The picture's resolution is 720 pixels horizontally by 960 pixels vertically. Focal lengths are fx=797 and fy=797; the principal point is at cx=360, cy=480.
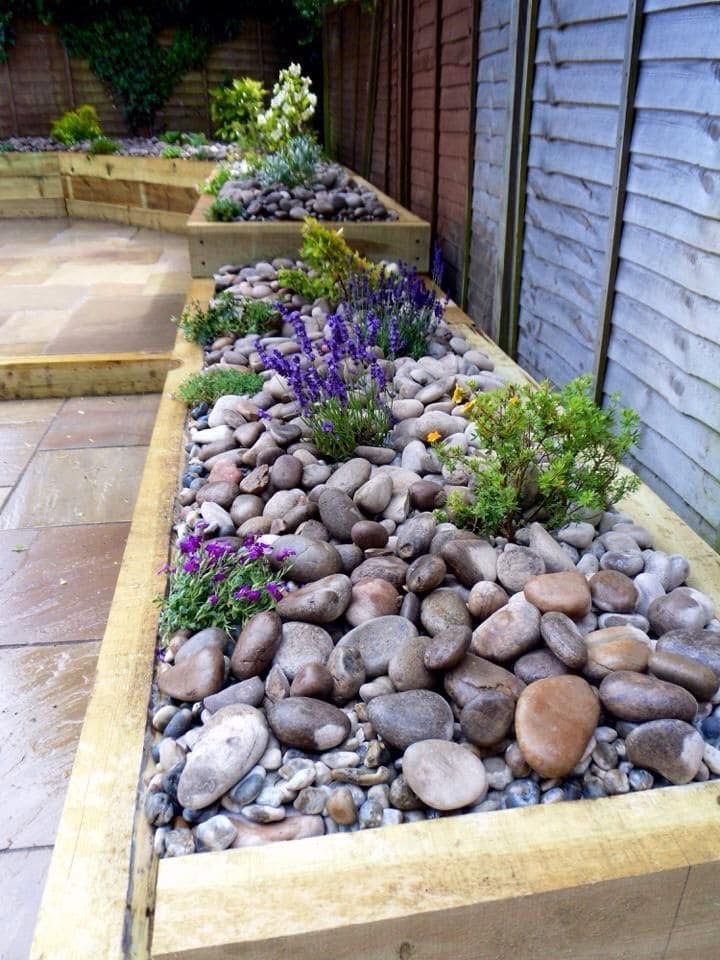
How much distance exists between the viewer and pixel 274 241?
5.36m

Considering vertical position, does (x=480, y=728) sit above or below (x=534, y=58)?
below

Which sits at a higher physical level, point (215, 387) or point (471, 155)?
point (471, 155)

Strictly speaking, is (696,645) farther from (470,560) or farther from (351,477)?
(351,477)

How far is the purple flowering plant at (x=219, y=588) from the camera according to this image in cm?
188

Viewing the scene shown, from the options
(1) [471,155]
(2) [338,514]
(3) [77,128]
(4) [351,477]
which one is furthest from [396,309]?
(3) [77,128]

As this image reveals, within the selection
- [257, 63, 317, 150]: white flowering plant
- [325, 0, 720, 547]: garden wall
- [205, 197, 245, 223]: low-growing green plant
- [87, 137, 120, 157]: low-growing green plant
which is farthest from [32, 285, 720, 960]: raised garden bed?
[87, 137, 120, 157]: low-growing green plant

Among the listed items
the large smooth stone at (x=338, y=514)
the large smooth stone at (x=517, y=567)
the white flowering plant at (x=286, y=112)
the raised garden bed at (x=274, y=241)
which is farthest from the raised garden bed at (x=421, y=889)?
the white flowering plant at (x=286, y=112)

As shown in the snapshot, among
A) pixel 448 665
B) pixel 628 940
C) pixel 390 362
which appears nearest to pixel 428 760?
pixel 448 665

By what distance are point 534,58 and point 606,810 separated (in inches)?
145

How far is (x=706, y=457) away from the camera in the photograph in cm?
256

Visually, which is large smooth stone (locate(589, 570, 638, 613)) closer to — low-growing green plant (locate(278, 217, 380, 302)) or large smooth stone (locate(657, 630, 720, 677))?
large smooth stone (locate(657, 630, 720, 677))

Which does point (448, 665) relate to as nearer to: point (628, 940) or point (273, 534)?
point (628, 940)

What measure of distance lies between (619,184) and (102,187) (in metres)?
9.42

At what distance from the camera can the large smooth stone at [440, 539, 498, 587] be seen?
192 centimetres
